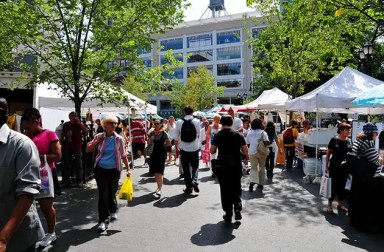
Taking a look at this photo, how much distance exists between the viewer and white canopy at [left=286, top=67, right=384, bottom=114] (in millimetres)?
9555

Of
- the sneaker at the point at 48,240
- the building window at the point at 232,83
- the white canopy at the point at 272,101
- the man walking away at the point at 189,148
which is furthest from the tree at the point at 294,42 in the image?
the building window at the point at 232,83

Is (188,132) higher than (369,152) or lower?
higher

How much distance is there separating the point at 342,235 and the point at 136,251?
306cm

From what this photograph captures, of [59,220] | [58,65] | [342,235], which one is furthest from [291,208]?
[58,65]

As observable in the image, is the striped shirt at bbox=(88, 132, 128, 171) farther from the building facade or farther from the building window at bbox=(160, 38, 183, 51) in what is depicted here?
the building window at bbox=(160, 38, 183, 51)

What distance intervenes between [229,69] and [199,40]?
28.1ft

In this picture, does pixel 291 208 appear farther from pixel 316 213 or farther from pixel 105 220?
pixel 105 220

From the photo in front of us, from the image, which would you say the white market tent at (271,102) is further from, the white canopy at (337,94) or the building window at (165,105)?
the building window at (165,105)

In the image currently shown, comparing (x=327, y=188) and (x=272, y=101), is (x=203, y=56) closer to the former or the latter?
(x=272, y=101)

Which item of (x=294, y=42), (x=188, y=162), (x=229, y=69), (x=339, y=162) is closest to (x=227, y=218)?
(x=188, y=162)

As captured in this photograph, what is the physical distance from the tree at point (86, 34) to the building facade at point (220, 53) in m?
50.2

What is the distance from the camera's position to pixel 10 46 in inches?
353

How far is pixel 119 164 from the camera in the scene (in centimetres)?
544

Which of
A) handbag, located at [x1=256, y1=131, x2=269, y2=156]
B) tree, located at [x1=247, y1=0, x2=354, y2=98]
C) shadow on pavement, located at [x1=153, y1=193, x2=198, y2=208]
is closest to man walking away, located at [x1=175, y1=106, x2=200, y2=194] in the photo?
shadow on pavement, located at [x1=153, y1=193, x2=198, y2=208]
